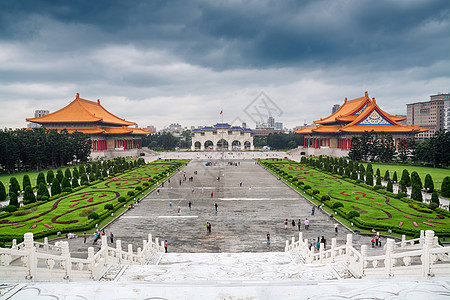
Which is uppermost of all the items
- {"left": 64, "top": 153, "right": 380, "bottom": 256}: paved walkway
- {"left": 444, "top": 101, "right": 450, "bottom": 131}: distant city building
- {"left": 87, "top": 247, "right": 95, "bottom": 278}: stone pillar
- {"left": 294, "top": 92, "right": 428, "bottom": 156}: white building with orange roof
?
{"left": 444, "top": 101, "right": 450, "bottom": 131}: distant city building

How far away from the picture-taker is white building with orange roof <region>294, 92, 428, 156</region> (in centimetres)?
7338

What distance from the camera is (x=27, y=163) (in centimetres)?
5250

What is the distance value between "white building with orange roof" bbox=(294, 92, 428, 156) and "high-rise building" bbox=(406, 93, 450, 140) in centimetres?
5945

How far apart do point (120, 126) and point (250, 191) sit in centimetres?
6513

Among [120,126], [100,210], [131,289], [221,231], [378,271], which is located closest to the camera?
[131,289]

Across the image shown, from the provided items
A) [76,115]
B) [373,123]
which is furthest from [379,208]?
[76,115]

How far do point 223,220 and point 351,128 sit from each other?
57689 mm

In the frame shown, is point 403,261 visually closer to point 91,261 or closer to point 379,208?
point 91,261

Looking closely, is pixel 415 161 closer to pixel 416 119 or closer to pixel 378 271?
→ pixel 378 271

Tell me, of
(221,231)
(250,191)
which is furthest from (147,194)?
(221,231)

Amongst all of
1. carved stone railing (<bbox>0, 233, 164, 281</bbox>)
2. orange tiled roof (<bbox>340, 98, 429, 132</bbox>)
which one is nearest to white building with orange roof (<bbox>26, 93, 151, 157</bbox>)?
orange tiled roof (<bbox>340, 98, 429, 132</bbox>)

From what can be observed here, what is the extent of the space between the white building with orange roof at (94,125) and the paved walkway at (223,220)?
45.1m

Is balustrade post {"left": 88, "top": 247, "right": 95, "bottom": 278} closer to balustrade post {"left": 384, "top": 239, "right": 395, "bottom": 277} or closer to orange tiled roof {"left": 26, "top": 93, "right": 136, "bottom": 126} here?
balustrade post {"left": 384, "top": 239, "right": 395, "bottom": 277}

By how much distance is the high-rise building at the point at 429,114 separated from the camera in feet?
424
